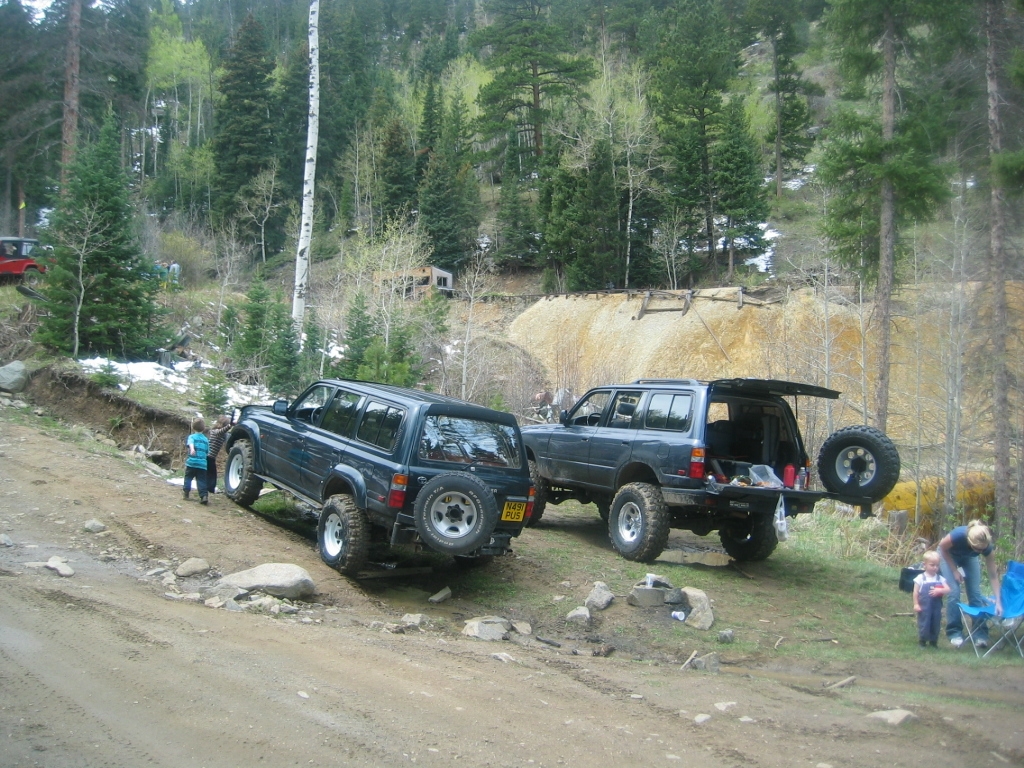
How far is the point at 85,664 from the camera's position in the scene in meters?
4.89

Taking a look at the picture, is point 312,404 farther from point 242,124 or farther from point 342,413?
point 242,124

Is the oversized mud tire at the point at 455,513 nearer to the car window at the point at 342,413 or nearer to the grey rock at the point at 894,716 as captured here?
the car window at the point at 342,413

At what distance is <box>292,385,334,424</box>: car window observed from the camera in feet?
30.8

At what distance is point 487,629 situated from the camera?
23.0ft

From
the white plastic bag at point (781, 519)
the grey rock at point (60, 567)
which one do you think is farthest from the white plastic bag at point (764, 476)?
the grey rock at point (60, 567)

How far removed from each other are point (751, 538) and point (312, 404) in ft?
19.3

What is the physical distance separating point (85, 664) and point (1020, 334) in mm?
21359

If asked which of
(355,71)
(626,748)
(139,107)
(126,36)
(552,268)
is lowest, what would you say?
(626,748)

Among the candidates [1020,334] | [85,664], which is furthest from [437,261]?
[85,664]

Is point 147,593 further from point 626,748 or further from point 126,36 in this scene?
point 126,36

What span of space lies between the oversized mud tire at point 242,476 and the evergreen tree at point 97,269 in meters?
8.11

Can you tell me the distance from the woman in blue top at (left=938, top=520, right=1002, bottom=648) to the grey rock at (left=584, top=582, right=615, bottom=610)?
123 inches

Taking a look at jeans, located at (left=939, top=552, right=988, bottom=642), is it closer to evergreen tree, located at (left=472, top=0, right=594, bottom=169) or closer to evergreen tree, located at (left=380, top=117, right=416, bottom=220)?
evergreen tree, located at (left=380, top=117, right=416, bottom=220)

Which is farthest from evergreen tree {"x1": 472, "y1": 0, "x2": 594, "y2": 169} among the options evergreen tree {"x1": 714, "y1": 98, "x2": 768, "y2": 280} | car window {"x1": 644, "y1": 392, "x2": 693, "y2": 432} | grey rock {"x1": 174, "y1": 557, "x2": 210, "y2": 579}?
grey rock {"x1": 174, "y1": 557, "x2": 210, "y2": 579}
